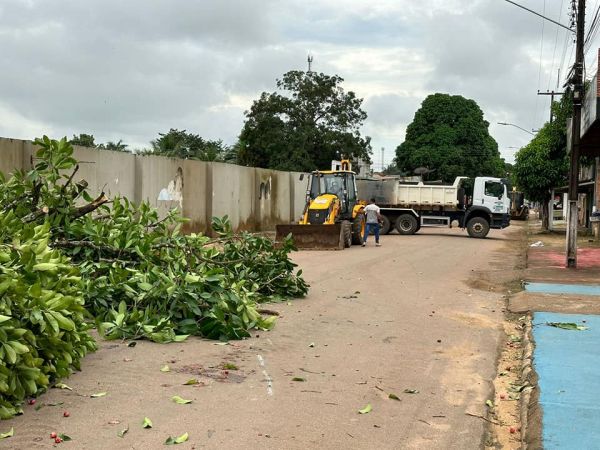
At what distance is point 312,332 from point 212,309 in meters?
1.47

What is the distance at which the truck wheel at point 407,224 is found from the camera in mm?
31609

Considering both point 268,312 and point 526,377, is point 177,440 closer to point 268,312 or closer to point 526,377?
point 526,377

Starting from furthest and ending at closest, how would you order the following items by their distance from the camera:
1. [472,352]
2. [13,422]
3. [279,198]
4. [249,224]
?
[279,198] → [249,224] → [472,352] → [13,422]

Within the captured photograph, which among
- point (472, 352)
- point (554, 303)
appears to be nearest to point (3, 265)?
point (472, 352)

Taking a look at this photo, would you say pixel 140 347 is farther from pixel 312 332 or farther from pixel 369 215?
pixel 369 215

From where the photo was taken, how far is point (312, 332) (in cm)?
902

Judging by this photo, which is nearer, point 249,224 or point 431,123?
point 249,224

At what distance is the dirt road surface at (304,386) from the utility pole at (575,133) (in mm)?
6676

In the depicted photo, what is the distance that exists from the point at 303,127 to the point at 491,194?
75.8 feet

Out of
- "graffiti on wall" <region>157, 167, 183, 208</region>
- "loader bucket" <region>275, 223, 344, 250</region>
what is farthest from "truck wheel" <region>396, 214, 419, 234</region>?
"graffiti on wall" <region>157, 167, 183, 208</region>

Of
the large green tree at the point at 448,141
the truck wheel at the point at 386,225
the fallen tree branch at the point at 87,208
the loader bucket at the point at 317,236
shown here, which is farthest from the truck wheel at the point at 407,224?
the large green tree at the point at 448,141

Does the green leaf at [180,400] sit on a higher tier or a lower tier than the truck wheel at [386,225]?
lower

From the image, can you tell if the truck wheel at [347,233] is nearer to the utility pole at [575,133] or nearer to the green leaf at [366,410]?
the utility pole at [575,133]

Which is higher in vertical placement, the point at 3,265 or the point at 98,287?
the point at 3,265
